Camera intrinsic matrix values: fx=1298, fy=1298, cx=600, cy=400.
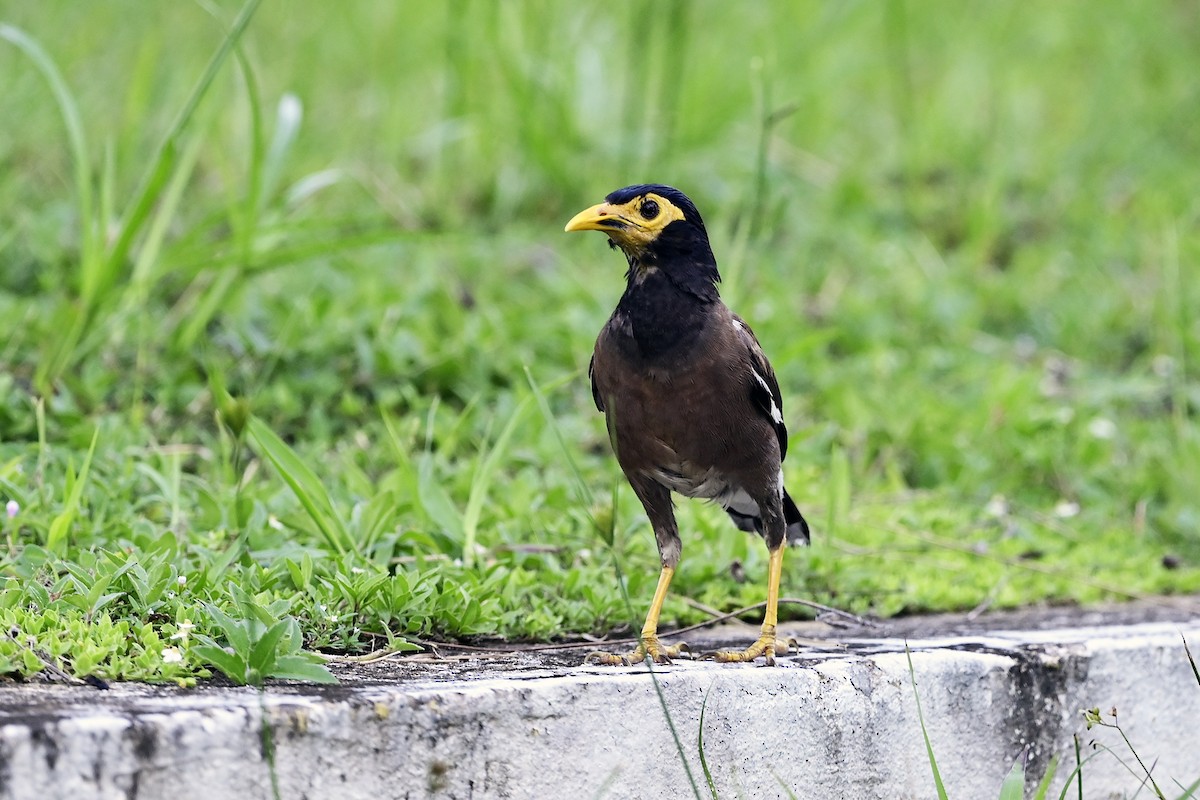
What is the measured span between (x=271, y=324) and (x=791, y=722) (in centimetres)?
288

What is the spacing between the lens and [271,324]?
485cm

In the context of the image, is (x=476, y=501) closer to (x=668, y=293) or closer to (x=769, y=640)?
(x=668, y=293)

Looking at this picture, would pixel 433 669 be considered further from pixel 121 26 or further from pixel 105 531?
pixel 121 26

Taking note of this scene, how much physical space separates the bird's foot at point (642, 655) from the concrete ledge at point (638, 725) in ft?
0.29

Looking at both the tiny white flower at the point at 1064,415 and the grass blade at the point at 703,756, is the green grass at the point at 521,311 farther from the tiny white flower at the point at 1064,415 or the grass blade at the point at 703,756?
the grass blade at the point at 703,756

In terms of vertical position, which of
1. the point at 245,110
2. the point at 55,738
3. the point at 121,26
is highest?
the point at 121,26

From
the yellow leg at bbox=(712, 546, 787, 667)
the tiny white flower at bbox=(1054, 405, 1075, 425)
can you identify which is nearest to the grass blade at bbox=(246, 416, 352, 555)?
the yellow leg at bbox=(712, 546, 787, 667)

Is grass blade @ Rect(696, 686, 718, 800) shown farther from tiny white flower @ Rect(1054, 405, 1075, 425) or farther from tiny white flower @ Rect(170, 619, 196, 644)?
tiny white flower @ Rect(1054, 405, 1075, 425)

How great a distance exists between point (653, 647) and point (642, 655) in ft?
0.47

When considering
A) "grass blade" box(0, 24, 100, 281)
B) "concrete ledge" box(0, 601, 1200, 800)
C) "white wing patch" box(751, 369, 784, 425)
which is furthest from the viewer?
"grass blade" box(0, 24, 100, 281)

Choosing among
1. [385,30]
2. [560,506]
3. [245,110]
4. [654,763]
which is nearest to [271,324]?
[560,506]

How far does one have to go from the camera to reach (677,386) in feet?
10.1

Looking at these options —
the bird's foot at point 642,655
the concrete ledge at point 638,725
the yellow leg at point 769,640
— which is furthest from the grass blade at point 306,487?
the yellow leg at point 769,640

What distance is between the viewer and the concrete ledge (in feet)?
6.72
